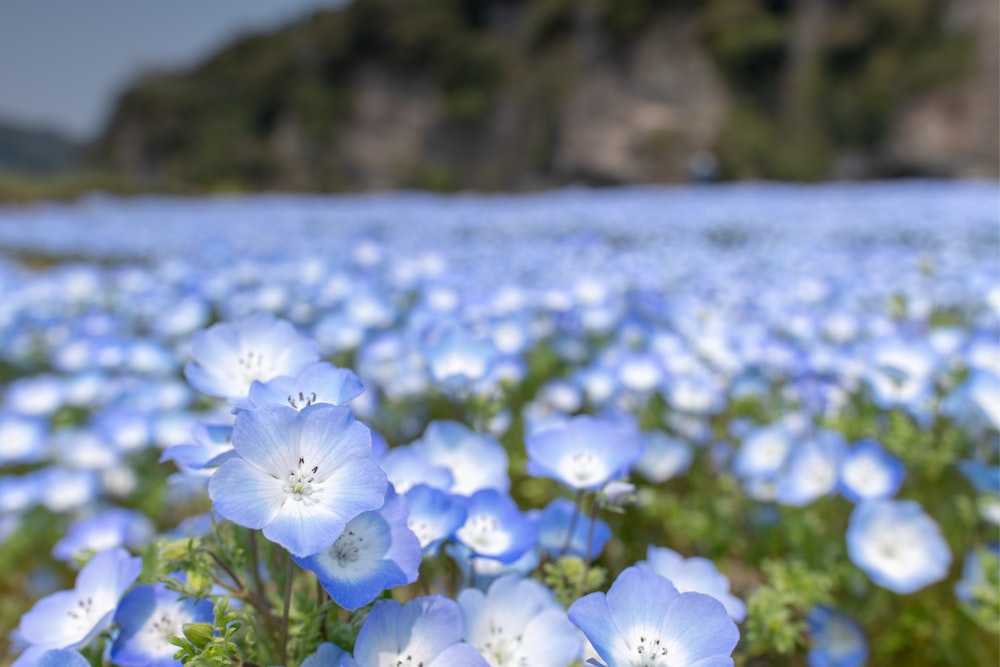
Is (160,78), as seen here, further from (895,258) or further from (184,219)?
(895,258)

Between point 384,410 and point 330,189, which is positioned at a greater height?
point 384,410

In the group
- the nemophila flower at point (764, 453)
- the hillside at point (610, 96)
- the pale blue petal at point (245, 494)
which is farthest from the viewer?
the hillside at point (610, 96)

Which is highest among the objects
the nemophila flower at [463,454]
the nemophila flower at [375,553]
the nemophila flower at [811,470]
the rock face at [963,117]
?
the nemophila flower at [375,553]

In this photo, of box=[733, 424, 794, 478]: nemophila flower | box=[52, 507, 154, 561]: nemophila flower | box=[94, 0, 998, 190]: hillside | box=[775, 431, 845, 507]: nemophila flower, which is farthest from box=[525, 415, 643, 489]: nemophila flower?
box=[94, 0, 998, 190]: hillside

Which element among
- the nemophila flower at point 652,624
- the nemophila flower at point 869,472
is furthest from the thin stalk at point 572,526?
the nemophila flower at point 869,472

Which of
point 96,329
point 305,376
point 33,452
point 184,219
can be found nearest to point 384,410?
point 33,452

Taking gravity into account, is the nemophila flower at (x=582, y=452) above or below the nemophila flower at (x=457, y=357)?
above

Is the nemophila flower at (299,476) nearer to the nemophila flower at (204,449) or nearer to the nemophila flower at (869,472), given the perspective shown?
the nemophila flower at (204,449)

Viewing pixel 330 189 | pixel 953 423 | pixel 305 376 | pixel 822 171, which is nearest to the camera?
pixel 305 376

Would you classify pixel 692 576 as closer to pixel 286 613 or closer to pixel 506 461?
pixel 506 461
